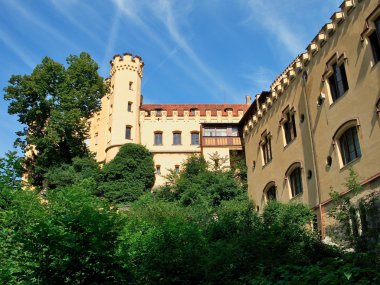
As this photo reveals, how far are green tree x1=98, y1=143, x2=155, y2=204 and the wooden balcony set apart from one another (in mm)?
5234

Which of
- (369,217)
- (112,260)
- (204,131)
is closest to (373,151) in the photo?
→ (369,217)

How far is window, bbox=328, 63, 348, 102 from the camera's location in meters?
17.5

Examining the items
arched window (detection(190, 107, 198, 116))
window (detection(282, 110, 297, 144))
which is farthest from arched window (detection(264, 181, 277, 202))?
arched window (detection(190, 107, 198, 116))

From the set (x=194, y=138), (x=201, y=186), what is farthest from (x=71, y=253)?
(x=194, y=138)

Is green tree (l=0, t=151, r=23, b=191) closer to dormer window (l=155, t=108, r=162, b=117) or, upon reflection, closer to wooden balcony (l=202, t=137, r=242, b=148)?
wooden balcony (l=202, t=137, r=242, b=148)

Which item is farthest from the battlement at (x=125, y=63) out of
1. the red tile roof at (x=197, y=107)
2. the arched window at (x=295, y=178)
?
the arched window at (x=295, y=178)

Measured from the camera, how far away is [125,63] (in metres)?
43.5

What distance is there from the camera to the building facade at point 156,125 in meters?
40.1

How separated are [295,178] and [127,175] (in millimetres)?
18427

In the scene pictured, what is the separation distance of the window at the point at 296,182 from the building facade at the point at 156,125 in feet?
57.3

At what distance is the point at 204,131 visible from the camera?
4012cm

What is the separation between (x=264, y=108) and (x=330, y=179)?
840 cm

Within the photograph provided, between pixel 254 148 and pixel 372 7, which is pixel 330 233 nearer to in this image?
pixel 372 7

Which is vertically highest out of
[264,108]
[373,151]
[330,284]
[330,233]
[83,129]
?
[83,129]
